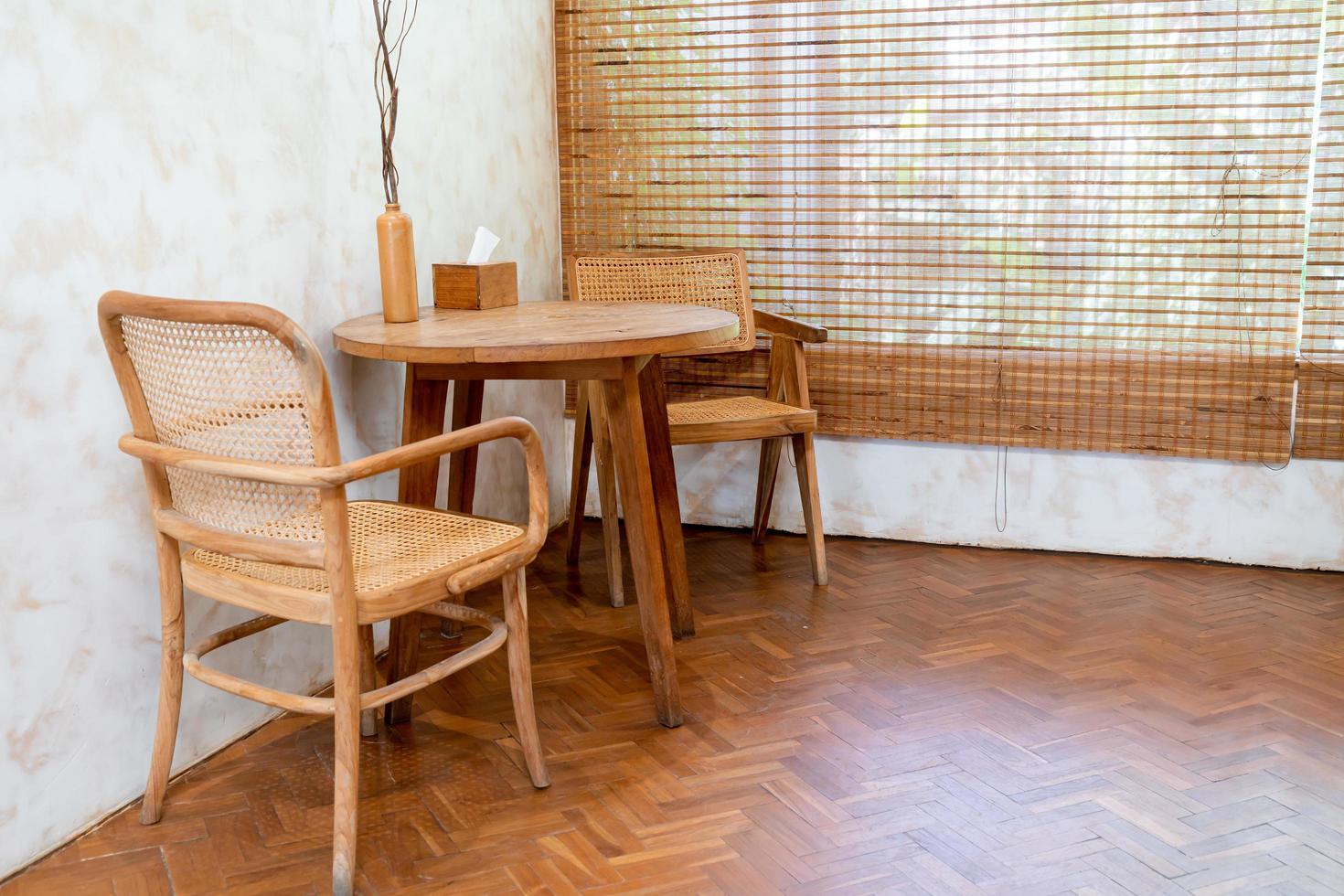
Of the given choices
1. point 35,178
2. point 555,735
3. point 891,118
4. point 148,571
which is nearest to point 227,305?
point 35,178

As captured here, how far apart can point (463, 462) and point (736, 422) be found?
770mm

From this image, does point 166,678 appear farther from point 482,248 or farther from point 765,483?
point 765,483

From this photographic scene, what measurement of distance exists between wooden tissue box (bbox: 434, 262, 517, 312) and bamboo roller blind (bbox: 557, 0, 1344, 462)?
3.58ft

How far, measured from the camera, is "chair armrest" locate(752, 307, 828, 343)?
3377 mm

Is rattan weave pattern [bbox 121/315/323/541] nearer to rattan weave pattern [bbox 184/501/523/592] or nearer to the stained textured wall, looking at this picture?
rattan weave pattern [bbox 184/501/523/592]

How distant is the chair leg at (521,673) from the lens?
2.17m

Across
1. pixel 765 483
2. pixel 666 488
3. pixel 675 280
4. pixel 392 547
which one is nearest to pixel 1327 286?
pixel 765 483

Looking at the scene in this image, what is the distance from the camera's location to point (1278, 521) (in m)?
3.51

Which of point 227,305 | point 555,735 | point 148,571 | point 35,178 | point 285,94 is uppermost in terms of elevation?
point 285,94

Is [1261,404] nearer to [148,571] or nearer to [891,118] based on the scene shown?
[891,118]

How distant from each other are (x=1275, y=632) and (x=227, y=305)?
2654 millimetres

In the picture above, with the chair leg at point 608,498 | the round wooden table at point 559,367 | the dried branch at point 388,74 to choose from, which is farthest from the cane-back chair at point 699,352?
the dried branch at point 388,74

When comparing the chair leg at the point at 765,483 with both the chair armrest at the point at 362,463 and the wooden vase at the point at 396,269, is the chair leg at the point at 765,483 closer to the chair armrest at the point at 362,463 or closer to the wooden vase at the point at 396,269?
the wooden vase at the point at 396,269

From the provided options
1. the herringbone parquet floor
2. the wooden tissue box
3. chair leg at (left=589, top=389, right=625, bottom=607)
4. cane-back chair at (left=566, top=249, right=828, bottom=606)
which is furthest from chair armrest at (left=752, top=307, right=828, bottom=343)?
the wooden tissue box
